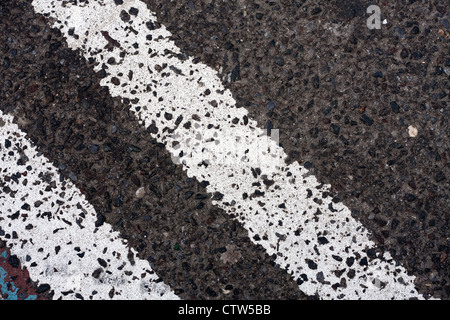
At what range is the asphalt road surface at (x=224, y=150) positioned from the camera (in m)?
2.24

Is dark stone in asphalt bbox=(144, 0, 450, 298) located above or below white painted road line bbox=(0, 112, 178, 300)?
above

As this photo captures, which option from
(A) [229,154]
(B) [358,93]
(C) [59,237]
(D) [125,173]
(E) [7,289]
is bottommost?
(E) [7,289]

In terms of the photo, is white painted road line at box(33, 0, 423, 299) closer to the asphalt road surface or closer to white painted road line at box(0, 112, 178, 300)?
the asphalt road surface

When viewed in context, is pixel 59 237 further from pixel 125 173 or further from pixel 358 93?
pixel 358 93

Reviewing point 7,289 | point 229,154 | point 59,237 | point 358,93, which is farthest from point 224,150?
point 7,289

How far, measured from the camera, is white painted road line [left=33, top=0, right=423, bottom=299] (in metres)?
2.23

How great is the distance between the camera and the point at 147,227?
7.46 ft

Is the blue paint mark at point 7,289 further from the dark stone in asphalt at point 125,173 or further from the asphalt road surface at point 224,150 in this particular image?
the dark stone in asphalt at point 125,173

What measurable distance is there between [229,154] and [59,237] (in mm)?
1148

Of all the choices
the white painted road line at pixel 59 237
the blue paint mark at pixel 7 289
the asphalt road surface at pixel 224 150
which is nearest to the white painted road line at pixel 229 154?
the asphalt road surface at pixel 224 150

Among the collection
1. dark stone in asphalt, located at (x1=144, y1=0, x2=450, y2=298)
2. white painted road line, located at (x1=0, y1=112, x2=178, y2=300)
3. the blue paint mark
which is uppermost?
dark stone in asphalt, located at (x1=144, y1=0, x2=450, y2=298)

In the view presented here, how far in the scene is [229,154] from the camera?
7.53ft

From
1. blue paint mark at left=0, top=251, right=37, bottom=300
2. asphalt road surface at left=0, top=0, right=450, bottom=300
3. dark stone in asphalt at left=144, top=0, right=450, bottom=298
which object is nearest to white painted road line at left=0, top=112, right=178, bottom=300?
asphalt road surface at left=0, top=0, right=450, bottom=300

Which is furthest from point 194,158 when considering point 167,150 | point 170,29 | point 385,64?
point 385,64
